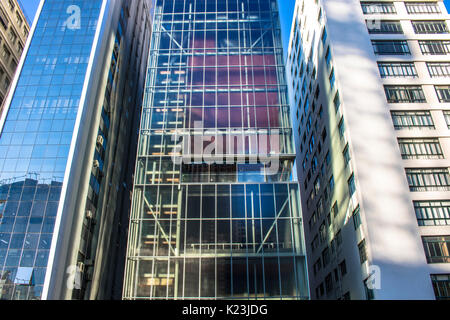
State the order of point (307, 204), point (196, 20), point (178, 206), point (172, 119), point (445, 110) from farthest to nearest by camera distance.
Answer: point (307, 204) < point (196, 20) < point (172, 119) < point (445, 110) < point (178, 206)

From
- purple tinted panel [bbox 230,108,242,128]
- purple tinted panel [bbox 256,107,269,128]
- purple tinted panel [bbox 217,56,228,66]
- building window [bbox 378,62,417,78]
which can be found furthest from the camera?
purple tinted panel [bbox 217,56,228,66]

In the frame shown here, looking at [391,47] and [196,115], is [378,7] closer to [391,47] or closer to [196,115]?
[391,47]

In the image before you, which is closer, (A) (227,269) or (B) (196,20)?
(A) (227,269)

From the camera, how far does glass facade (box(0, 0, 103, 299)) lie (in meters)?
34.9

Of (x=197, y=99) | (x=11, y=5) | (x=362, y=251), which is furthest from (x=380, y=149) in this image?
(x=11, y=5)

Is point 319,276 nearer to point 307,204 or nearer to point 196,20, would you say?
point 307,204

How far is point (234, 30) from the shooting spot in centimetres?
4362

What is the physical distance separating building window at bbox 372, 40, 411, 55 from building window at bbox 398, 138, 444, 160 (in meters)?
10.4

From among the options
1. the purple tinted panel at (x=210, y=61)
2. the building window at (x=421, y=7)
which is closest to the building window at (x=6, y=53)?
the purple tinted panel at (x=210, y=61)

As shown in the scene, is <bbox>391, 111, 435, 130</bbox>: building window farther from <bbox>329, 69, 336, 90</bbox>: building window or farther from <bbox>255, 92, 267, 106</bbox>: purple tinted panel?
<bbox>255, 92, 267, 106</bbox>: purple tinted panel

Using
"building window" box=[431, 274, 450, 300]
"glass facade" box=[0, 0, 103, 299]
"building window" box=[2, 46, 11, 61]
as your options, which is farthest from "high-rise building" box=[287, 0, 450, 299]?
"building window" box=[2, 46, 11, 61]

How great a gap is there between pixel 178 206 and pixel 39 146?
19.1 metres

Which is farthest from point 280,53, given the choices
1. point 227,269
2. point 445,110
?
point 227,269

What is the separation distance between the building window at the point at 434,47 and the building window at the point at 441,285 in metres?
22.8
